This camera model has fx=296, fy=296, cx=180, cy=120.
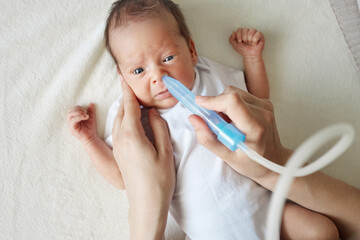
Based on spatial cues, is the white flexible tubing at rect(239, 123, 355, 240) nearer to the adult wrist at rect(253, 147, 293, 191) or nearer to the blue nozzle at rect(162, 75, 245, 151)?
the blue nozzle at rect(162, 75, 245, 151)

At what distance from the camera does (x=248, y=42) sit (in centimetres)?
127

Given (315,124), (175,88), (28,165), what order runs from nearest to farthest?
1. (175,88)
2. (28,165)
3. (315,124)

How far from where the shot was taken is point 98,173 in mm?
1185

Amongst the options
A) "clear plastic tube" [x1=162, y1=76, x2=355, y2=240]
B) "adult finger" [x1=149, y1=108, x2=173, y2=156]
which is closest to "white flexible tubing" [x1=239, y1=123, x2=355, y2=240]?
"clear plastic tube" [x1=162, y1=76, x2=355, y2=240]

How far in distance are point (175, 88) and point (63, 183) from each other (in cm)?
61

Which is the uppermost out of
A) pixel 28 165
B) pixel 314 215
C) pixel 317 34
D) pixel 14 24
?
pixel 14 24

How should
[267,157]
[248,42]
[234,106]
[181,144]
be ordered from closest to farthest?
[234,106] < [267,157] < [181,144] < [248,42]

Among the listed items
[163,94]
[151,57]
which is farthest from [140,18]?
[163,94]

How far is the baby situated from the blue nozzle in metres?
0.11

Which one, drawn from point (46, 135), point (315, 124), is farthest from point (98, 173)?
point (315, 124)

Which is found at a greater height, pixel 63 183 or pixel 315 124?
pixel 63 183

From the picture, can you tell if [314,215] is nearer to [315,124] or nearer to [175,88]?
[315,124]

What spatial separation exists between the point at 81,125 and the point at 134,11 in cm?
48

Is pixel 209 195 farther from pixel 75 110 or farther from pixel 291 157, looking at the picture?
pixel 75 110
